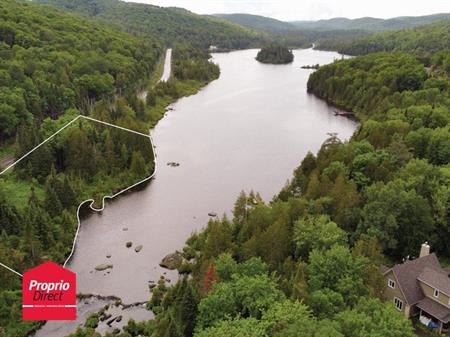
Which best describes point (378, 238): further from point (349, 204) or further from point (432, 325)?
point (432, 325)

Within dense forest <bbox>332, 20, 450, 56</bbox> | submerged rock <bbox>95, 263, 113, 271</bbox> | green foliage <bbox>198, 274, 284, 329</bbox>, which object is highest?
dense forest <bbox>332, 20, 450, 56</bbox>

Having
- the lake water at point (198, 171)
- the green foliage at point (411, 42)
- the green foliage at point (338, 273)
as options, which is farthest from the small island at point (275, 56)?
the green foliage at point (338, 273)

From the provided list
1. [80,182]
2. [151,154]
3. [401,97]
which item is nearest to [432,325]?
[80,182]

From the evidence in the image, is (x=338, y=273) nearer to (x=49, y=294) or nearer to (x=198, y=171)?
(x=49, y=294)

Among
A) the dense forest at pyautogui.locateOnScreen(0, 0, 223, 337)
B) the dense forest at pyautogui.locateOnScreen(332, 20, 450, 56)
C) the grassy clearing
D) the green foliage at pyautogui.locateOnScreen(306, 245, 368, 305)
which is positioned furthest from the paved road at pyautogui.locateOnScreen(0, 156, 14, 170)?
the dense forest at pyautogui.locateOnScreen(332, 20, 450, 56)

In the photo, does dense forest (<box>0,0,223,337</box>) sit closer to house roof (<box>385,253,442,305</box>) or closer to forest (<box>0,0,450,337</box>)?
forest (<box>0,0,450,337</box>)

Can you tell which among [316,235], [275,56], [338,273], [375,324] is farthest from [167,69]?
[375,324]
